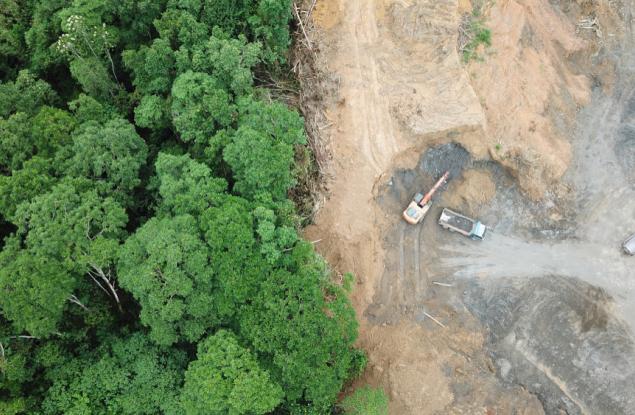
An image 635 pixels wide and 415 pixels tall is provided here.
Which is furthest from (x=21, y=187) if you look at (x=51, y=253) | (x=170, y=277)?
(x=170, y=277)

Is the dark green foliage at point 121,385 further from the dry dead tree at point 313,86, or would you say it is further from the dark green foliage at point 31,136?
the dry dead tree at point 313,86

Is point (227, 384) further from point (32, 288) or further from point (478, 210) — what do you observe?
point (478, 210)

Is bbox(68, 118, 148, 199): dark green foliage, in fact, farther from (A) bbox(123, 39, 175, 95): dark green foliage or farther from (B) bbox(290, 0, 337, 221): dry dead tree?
(B) bbox(290, 0, 337, 221): dry dead tree

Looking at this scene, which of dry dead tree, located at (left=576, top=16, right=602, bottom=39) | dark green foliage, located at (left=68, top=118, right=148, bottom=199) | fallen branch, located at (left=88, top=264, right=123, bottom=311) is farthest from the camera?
dry dead tree, located at (left=576, top=16, right=602, bottom=39)

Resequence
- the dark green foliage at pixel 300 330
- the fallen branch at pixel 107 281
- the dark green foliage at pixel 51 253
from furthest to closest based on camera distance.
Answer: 1. the fallen branch at pixel 107 281
2. the dark green foliage at pixel 300 330
3. the dark green foliage at pixel 51 253

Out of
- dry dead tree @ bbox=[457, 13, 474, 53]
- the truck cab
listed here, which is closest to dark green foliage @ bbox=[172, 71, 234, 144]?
dry dead tree @ bbox=[457, 13, 474, 53]

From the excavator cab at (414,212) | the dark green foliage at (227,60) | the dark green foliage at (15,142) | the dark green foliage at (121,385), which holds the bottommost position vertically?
the dark green foliage at (121,385)

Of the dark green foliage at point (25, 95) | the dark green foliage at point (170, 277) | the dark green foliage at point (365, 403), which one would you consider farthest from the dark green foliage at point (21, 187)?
the dark green foliage at point (365, 403)
